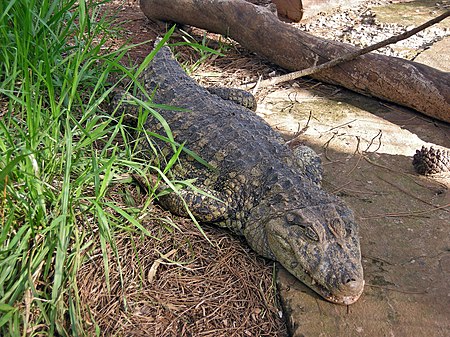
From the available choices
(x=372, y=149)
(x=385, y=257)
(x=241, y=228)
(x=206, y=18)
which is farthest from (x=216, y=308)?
→ (x=206, y=18)

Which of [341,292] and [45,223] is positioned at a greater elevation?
[45,223]

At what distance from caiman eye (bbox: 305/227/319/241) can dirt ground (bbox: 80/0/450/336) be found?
0.28 m

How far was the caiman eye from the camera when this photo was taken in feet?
8.73

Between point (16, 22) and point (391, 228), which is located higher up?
point (16, 22)

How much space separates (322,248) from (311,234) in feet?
0.32

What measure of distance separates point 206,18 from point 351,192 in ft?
9.46

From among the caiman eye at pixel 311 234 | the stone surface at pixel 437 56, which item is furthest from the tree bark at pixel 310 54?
the caiman eye at pixel 311 234

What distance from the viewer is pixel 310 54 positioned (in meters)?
4.91

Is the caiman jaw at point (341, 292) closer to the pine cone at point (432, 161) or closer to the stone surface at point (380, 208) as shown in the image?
the stone surface at point (380, 208)

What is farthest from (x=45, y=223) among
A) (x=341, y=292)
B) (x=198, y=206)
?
(x=341, y=292)

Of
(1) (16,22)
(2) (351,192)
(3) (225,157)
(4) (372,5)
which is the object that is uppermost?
(1) (16,22)

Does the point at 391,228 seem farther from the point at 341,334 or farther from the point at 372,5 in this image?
the point at 372,5

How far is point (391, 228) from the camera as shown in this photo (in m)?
3.09

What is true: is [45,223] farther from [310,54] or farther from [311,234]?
[310,54]
